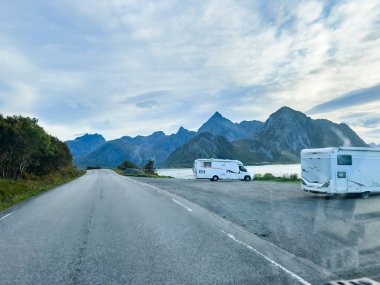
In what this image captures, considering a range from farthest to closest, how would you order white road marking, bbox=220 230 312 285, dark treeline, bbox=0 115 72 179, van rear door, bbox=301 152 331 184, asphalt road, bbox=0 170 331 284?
dark treeline, bbox=0 115 72 179
van rear door, bbox=301 152 331 184
asphalt road, bbox=0 170 331 284
white road marking, bbox=220 230 312 285

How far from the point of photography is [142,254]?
7.57 meters

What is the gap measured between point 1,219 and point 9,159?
27475mm

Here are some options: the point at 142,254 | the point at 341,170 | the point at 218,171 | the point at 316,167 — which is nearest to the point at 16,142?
the point at 218,171

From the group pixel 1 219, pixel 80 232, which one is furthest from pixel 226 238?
pixel 1 219

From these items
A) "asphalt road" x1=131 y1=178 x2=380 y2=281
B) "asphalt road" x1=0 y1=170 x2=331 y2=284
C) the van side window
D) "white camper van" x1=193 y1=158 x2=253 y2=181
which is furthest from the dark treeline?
"asphalt road" x1=131 y1=178 x2=380 y2=281

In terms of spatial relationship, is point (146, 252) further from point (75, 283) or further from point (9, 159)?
point (9, 159)

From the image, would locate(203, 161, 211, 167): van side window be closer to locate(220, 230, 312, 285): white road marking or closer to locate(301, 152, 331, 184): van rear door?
locate(301, 152, 331, 184): van rear door

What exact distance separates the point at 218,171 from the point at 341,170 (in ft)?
85.4

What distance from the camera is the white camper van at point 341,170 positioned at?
19.6 m

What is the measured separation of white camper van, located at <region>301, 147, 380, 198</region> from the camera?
19.6 metres

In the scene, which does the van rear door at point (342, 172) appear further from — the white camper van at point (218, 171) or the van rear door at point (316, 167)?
the white camper van at point (218, 171)

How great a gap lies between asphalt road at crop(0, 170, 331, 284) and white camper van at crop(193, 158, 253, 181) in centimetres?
3255

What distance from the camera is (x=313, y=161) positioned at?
68.2 feet

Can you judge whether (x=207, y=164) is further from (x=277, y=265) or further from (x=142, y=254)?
(x=277, y=265)
